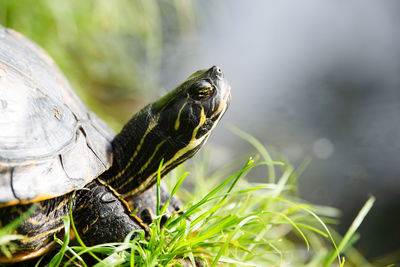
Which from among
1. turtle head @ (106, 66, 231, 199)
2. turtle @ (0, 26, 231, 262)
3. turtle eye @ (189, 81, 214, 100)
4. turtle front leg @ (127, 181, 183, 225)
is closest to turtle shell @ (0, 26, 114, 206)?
turtle @ (0, 26, 231, 262)

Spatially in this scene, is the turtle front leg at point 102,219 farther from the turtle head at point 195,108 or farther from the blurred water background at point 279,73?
the blurred water background at point 279,73

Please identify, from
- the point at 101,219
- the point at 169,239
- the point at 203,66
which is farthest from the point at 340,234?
the point at 203,66

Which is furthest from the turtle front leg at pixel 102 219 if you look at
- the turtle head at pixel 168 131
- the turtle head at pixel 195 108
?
the turtle head at pixel 195 108

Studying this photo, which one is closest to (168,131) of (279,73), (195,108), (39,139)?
(195,108)

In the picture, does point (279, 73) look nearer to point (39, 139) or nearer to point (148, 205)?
point (148, 205)

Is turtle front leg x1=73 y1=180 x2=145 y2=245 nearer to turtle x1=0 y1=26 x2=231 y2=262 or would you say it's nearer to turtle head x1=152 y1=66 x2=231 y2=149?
turtle x1=0 y1=26 x2=231 y2=262

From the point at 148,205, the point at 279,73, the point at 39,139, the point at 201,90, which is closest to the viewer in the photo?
the point at 39,139

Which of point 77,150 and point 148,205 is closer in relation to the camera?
point 77,150
